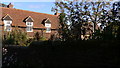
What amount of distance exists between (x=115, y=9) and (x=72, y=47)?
305 centimetres

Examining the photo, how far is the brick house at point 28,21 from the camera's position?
25984 millimetres

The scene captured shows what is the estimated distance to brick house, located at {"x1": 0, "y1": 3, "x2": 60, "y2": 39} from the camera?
2598 centimetres

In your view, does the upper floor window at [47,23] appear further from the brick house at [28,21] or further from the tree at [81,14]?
the tree at [81,14]

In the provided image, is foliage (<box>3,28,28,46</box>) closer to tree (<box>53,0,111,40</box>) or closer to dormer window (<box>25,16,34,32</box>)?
tree (<box>53,0,111,40</box>)

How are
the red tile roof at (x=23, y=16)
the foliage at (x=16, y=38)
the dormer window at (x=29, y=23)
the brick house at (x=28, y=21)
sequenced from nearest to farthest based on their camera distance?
1. the foliage at (x=16, y=38)
2. the brick house at (x=28, y=21)
3. the red tile roof at (x=23, y=16)
4. the dormer window at (x=29, y=23)

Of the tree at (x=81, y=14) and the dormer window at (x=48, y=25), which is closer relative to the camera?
the tree at (x=81, y=14)

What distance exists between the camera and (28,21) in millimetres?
28609

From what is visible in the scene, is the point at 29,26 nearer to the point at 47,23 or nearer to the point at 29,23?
the point at 29,23

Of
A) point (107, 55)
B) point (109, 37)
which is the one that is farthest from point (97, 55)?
point (109, 37)

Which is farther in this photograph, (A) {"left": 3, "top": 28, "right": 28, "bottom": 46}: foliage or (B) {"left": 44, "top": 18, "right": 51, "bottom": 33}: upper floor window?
(B) {"left": 44, "top": 18, "right": 51, "bottom": 33}: upper floor window

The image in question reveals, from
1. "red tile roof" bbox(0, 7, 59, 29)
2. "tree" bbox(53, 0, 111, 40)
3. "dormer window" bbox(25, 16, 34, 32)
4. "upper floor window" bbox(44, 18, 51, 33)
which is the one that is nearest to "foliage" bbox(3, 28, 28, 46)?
"tree" bbox(53, 0, 111, 40)

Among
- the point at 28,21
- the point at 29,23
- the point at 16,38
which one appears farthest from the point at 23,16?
the point at 16,38

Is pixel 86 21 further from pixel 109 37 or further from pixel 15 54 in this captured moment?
pixel 15 54

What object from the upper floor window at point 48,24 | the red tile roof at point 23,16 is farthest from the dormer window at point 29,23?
the upper floor window at point 48,24
